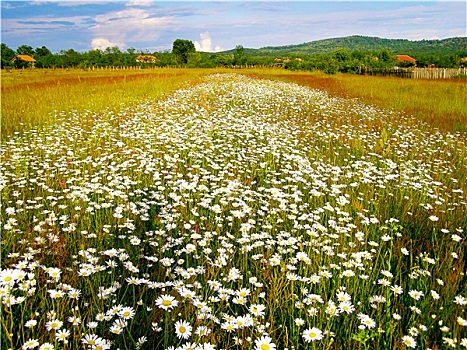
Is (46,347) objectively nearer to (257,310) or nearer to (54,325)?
(54,325)

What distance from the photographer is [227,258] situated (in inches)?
121

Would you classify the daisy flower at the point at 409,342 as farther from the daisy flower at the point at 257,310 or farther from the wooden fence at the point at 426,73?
the wooden fence at the point at 426,73

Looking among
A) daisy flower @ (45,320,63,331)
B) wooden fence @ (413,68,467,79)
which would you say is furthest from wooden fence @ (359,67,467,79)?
daisy flower @ (45,320,63,331)

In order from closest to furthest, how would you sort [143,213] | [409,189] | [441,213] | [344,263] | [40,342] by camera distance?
1. [40,342]
2. [344,263]
3. [143,213]
4. [441,213]
5. [409,189]

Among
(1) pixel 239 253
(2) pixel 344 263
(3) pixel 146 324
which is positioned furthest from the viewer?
(1) pixel 239 253

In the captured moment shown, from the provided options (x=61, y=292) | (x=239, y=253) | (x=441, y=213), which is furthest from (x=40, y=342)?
(x=441, y=213)

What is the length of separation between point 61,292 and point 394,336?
2254 mm

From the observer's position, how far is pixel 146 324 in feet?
7.77

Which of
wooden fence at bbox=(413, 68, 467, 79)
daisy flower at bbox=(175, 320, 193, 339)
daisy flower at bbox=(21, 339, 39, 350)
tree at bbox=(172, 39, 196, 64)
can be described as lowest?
daisy flower at bbox=(175, 320, 193, 339)

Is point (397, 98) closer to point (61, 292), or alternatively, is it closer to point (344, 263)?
point (344, 263)

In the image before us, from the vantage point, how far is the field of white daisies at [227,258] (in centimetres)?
223

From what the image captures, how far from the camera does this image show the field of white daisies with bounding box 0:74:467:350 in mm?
2230

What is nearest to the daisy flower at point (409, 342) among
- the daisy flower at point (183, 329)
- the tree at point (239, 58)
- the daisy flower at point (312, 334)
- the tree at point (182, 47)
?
the daisy flower at point (312, 334)

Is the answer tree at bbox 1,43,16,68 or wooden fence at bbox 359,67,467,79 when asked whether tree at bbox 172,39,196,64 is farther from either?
wooden fence at bbox 359,67,467,79
